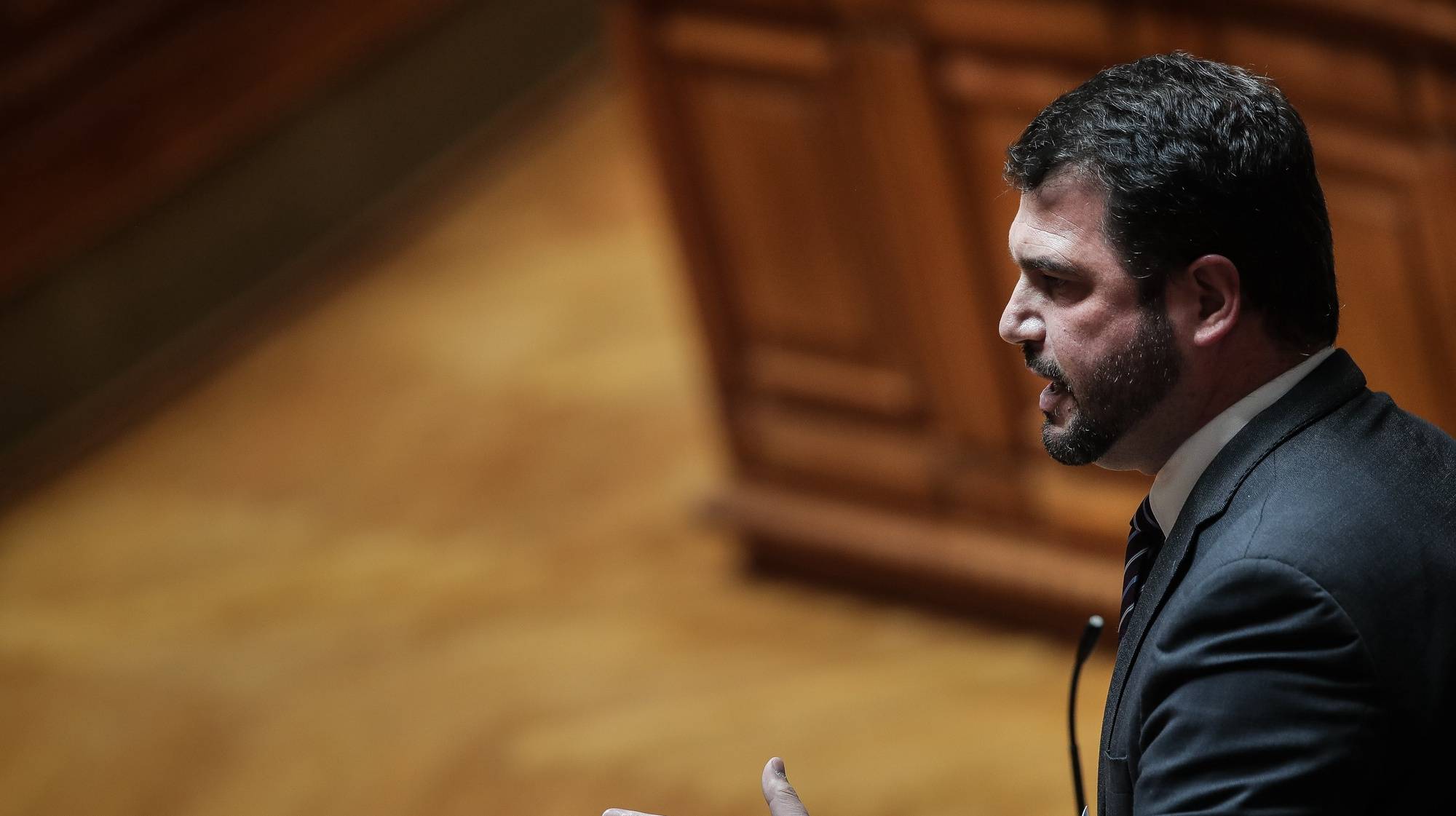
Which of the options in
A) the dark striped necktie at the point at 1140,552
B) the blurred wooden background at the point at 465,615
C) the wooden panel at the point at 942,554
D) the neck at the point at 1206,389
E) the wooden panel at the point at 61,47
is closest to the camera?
the neck at the point at 1206,389

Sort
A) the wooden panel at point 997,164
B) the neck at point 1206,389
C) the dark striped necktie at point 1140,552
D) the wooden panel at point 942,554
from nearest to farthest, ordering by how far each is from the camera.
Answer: the neck at point 1206,389, the dark striped necktie at point 1140,552, the wooden panel at point 997,164, the wooden panel at point 942,554

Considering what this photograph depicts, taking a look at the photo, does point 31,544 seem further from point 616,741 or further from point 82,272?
point 616,741

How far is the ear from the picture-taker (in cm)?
93

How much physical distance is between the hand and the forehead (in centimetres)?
32

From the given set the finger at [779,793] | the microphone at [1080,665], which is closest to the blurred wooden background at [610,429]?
the microphone at [1080,665]

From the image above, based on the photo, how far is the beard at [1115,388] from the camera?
0.96 metres

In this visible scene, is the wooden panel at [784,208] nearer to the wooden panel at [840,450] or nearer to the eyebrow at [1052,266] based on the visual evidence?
the wooden panel at [840,450]

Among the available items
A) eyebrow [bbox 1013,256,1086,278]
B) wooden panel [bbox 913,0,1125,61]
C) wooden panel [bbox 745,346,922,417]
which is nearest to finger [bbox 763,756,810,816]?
eyebrow [bbox 1013,256,1086,278]

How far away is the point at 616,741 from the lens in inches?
104

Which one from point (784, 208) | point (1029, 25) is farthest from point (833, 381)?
point (1029, 25)

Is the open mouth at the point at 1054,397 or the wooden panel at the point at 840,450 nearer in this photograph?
the open mouth at the point at 1054,397

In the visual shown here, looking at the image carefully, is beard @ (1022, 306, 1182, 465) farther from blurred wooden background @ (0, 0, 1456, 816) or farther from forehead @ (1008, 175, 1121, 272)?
blurred wooden background @ (0, 0, 1456, 816)

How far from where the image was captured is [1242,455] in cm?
97

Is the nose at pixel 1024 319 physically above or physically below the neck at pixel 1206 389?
above
